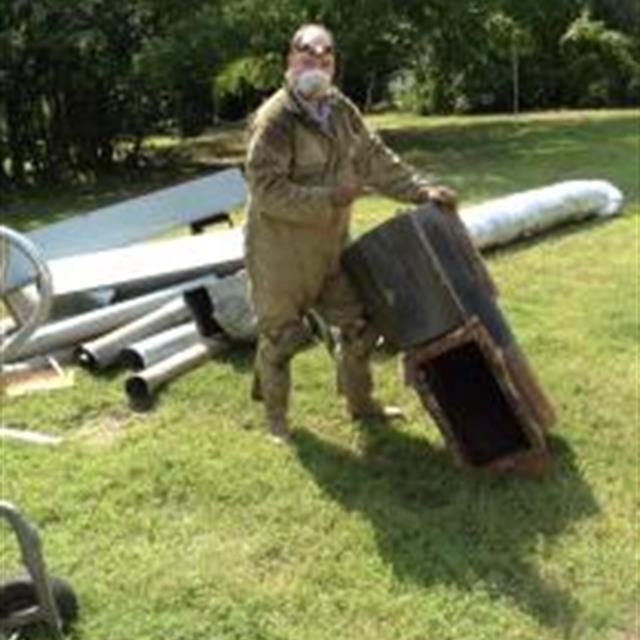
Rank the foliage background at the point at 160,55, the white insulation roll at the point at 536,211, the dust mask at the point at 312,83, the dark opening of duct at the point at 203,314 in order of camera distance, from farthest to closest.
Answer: the foliage background at the point at 160,55 → the white insulation roll at the point at 536,211 → the dark opening of duct at the point at 203,314 → the dust mask at the point at 312,83

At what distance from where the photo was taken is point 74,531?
6.16 metres

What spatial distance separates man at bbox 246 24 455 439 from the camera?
6.34 m

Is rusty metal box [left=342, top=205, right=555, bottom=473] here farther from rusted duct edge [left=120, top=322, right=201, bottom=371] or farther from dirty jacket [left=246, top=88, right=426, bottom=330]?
rusted duct edge [left=120, top=322, right=201, bottom=371]

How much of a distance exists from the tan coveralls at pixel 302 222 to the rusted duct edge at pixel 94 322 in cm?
166

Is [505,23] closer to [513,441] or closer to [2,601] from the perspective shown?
[513,441]

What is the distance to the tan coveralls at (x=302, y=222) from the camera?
6359 millimetres

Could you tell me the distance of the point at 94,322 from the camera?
855cm

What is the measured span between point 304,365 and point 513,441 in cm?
169

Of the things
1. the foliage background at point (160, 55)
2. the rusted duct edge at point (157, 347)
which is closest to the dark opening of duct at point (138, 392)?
the rusted duct edge at point (157, 347)

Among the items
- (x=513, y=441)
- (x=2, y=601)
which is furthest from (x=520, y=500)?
(x=2, y=601)

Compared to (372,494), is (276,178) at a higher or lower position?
higher

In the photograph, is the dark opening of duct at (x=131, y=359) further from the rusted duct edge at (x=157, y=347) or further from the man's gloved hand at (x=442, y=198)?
the man's gloved hand at (x=442, y=198)

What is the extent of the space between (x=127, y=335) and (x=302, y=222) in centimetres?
211

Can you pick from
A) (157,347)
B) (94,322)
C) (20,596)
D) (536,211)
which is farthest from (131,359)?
(536,211)
